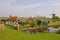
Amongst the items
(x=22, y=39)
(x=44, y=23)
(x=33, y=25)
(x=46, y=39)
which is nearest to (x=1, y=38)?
(x=22, y=39)

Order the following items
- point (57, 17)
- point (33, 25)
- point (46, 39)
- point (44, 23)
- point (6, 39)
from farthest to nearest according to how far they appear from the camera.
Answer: point (57, 17) < point (44, 23) < point (33, 25) < point (46, 39) < point (6, 39)

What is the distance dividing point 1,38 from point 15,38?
154cm

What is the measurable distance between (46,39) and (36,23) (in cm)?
2692

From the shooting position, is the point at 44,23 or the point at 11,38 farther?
the point at 44,23

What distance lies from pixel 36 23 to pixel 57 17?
2588cm

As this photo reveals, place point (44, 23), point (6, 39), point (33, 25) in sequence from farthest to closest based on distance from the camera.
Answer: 1. point (44, 23)
2. point (33, 25)
3. point (6, 39)

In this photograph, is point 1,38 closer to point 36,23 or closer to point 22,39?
point 22,39

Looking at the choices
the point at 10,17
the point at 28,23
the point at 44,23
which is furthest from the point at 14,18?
the point at 44,23

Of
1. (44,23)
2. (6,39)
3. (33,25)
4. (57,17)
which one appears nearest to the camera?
(6,39)

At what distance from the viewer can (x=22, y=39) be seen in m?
15.0

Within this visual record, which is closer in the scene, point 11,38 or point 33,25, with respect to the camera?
point 11,38

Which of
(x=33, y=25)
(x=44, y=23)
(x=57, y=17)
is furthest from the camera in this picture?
(x=57, y=17)

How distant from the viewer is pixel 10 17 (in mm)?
42938

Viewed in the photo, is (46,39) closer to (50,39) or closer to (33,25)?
(50,39)
